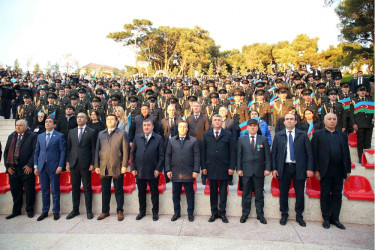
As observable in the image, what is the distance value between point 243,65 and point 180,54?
10.1 m

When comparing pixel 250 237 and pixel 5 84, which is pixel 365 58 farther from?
pixel 5 84

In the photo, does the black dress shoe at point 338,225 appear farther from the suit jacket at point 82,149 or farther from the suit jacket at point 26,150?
the suit jacket at point 26,150

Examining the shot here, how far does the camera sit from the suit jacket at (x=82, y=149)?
5277 millimetres

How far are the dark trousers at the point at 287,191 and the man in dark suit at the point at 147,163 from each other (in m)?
2.28

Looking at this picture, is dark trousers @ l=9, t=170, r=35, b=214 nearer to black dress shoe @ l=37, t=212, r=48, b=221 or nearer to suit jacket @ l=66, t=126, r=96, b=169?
black dress shoe @ l=37, t=212, r=48, b=221

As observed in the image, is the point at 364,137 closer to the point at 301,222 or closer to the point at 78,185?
the point at 301,222

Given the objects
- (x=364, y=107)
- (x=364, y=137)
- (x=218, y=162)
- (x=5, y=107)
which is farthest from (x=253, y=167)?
(x=5, y=107)

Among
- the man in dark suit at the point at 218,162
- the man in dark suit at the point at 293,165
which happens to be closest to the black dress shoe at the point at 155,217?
the man in dark suit at the point at 218,162

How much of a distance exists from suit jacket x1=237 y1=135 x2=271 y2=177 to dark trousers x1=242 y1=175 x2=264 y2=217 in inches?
4.2

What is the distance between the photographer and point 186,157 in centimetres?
493

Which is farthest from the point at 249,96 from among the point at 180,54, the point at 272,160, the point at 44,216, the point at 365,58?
the point at 180,54

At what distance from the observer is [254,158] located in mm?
4793

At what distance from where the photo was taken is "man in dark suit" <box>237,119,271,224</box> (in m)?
4.78

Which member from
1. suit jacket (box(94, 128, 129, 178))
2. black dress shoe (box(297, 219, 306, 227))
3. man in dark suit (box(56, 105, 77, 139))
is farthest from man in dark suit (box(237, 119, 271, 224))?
man in dark suit (box(56, 105, 77, 139))
